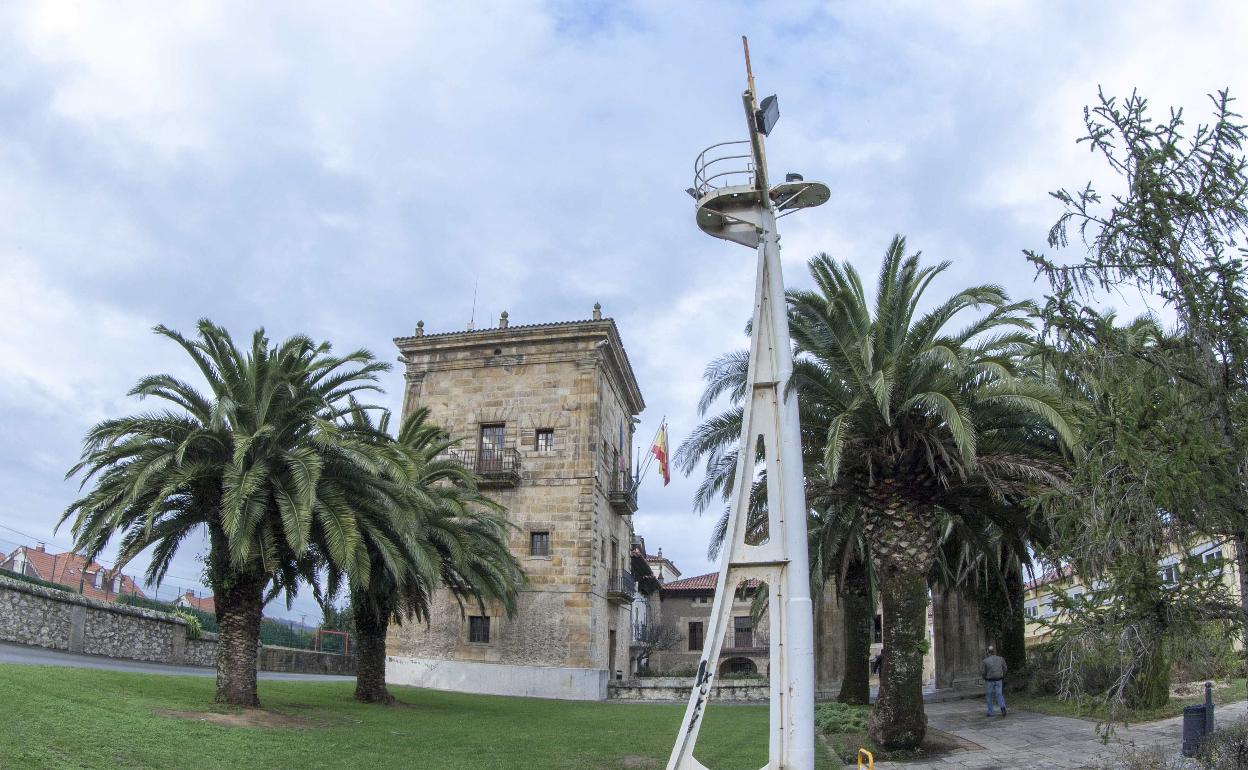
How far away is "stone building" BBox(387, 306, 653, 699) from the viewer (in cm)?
2884

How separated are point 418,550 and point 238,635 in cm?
319

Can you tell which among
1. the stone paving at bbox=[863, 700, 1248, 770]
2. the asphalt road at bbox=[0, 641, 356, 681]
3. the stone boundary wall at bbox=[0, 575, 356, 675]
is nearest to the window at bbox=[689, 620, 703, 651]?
the stone boundary wall at bbox=[0, 575, 356, 675]

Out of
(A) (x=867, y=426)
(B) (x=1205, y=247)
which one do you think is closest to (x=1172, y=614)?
(B) (x=1205, y=247)

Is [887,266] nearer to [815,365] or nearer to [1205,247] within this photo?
[815,365]

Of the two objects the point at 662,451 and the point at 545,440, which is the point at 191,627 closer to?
the point at 545,440

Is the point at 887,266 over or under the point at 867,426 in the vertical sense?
over

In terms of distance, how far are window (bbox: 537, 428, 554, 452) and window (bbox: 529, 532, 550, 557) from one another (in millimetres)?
2884

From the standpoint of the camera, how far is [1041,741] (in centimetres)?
1368

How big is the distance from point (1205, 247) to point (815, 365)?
6.41 meters

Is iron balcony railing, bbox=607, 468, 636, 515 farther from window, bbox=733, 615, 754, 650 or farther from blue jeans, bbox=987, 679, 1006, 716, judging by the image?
blue jeans, bbox=987, 679, 1006, 716

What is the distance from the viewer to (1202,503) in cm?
725

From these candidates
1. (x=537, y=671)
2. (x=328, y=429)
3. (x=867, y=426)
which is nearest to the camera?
(x=867, y=426)

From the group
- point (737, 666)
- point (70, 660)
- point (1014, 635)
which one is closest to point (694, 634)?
point (737, 666)

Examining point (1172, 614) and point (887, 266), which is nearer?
point (1172, 614)
